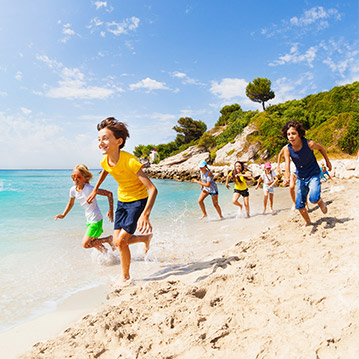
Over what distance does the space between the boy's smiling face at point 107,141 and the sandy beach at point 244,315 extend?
1839 mm

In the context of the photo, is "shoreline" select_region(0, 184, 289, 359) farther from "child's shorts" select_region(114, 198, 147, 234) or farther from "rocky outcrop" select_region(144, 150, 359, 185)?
"rocky outcrop" select_region(144, 150, 359, 185)

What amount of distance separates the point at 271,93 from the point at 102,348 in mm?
52326

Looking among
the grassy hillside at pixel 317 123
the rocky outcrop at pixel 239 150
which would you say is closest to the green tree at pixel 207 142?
the grassy hillside at pixel 317 123

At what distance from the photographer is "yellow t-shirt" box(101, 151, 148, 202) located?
3.39 metres

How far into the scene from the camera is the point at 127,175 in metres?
3.48

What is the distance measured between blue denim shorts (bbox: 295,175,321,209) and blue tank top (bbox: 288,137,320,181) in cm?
9

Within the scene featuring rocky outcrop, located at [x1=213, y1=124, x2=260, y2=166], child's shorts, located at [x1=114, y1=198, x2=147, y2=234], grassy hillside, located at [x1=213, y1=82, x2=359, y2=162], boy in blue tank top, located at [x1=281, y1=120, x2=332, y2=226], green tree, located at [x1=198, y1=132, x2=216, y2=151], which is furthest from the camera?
green tree, located at [x1=198, y1=132, x2=216, y2=151]

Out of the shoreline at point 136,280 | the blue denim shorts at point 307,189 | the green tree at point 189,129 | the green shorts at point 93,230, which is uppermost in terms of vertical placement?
the green tree at point 189,129

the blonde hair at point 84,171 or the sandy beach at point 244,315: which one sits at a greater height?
the blonde hair at point 84,171

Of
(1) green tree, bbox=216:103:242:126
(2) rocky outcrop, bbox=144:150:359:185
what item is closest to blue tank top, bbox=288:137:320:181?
(2) rocky outcrop, bbox=144:150:359:185

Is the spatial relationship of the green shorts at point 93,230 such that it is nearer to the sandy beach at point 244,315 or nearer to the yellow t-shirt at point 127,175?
the yellow t-shirt at point 127,175

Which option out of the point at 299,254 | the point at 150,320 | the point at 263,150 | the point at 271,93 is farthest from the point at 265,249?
the point at 271,93

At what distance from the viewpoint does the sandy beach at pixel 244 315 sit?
5.56 ft

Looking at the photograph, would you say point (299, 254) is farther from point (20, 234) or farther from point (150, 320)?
point (20, 234)
